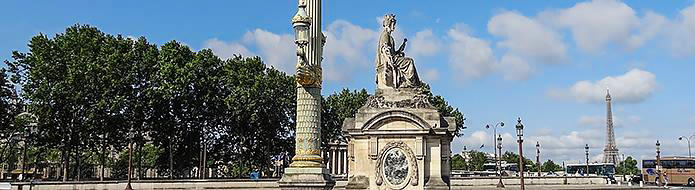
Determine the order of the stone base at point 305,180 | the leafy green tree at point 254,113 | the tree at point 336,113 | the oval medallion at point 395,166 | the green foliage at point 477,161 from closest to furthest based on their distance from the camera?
1. the stone base at point 305,180
2. the oval medallion at point 395,166
3. the leafy green tree at point 254,113
4. the tree at point 336,113
5. the green foliage at point 477,161

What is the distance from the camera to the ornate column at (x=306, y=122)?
25.8 metres

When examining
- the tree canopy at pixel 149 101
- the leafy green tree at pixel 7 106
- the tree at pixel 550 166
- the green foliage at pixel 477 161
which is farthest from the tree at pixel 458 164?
the leafy green tree at pixel 7 106

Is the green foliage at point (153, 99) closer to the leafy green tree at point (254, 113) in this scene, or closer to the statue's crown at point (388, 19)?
the leafy green tree at point (254, 113)

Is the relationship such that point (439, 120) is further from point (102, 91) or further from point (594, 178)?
point (594, 178)

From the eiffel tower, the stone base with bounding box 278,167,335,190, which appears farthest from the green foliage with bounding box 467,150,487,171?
the stone base with bounding box 278,167,335,190

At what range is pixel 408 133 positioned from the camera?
25.6 m

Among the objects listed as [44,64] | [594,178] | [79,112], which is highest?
[44,64]

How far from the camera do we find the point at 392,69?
27.4 meters

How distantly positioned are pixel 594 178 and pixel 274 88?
26.3 metres

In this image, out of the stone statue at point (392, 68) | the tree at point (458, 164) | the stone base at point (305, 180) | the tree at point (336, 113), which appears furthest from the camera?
the tree at point (458, 164)

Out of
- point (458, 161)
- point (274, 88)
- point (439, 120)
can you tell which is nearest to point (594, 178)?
point (274, 88)

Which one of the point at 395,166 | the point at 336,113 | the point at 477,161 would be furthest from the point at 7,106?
the point at 477,161

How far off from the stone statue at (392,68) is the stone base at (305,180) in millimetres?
4261

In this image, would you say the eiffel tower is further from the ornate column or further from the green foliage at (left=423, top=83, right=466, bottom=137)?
the ornate column
